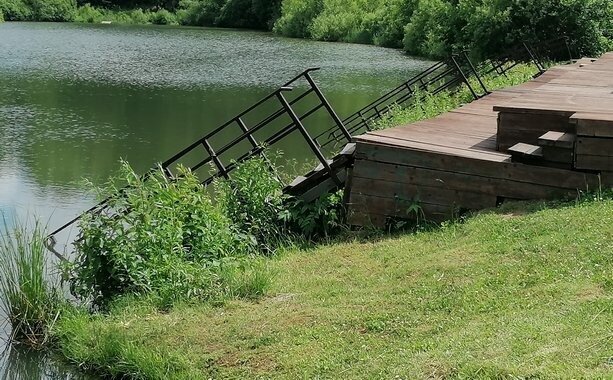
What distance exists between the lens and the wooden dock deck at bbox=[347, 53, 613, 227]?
7.71 meters

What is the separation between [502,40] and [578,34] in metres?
3.90

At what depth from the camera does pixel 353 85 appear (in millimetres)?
29281

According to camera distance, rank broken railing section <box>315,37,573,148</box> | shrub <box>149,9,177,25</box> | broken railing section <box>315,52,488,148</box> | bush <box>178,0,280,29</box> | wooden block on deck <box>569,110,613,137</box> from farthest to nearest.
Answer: shrub <box>149,9,177,25</box>, bush <box>178,0,280,29</box>, broken railing section <box>315,37,573,148</box>, broken railing section <box>315,52,488,148</box>, wooden block on deck <box>569,110,613,137</box>

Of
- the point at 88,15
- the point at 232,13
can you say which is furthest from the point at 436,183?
the point at 88,15

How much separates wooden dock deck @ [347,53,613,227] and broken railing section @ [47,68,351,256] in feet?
1.95

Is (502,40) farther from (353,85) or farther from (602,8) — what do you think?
(353,85)

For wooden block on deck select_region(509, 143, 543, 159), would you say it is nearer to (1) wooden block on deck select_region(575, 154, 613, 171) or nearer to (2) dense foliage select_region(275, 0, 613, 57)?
(1) wooden block on deck select_region(575, 154, 613, 171)

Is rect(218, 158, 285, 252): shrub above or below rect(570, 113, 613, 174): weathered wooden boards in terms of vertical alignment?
above

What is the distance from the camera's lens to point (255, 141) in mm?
12234

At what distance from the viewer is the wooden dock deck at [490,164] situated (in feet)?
25.3

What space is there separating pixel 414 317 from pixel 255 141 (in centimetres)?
687

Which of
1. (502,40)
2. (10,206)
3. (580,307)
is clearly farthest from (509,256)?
(502,40)

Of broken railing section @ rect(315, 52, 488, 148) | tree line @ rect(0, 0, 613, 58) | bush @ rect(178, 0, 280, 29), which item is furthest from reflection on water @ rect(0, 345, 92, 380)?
bush @ rect(178, 0, 280, 29)

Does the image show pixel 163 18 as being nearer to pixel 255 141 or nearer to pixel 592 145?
pixel 255 141
